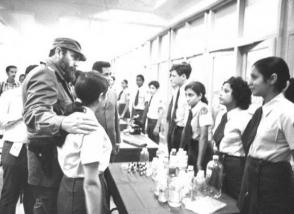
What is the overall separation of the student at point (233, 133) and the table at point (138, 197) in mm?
214

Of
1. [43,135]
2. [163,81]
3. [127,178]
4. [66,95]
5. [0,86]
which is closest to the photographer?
[43,135]

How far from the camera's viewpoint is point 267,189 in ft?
4.55

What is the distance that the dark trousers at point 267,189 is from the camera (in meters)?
1.37

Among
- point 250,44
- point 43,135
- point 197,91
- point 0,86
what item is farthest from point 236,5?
point 0,86

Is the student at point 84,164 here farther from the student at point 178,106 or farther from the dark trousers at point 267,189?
the student at point 178,106

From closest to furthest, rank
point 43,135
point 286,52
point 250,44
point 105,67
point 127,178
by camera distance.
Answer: point 43,135 → point 127,178 → point 286,52 → point 105,67 → point 250,44

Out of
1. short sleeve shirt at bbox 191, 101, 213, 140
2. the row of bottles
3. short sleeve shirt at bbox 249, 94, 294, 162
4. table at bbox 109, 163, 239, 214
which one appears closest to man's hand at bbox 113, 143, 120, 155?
table at bbox 109, 163, 239, 214

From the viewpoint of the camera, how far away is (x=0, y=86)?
5.30m

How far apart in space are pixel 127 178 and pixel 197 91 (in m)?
1.19

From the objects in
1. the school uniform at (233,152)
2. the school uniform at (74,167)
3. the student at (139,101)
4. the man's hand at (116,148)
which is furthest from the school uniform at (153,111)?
the school uniform at (74,167)

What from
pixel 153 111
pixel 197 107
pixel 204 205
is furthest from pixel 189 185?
pixel 153 111

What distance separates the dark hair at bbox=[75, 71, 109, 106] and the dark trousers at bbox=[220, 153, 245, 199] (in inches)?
44.2

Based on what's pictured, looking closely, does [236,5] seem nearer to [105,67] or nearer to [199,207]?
[105,67]

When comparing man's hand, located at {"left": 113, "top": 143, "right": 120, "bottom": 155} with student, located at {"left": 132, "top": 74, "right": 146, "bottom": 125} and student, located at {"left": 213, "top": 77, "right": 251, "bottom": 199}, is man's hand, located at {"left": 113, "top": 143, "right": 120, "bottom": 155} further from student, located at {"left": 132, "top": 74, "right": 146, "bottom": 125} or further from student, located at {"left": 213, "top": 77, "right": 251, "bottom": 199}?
student, located at {"left": 132, "top": 74, "right": 146, "bottom": 125}
